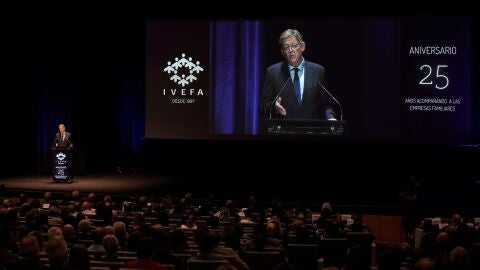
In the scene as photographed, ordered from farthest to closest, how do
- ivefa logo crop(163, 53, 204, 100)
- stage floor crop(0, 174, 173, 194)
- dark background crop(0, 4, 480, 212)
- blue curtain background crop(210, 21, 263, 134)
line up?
ivefa logo crop(163, 53, 204, 100) → dark background crop(0, 4, 480, 212) → blue curtain background crop(210, 21, 263, 134) → stage floor crop(0, 174, 173, 194)

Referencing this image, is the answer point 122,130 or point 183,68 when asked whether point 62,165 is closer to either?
point 122,130

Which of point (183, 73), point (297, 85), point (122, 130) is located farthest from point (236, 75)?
point (122, 130)

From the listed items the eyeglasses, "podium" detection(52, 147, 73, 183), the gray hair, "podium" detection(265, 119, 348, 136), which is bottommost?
"podium" detection(52, 147, 73, 183)

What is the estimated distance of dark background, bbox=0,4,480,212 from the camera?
16.4 metres

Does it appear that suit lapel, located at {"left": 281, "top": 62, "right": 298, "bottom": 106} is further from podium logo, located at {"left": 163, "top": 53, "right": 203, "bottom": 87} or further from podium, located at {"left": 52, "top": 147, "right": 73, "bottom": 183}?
podium, located at {"left": 52, "top": 147, "right": 73, "bottom": 183}

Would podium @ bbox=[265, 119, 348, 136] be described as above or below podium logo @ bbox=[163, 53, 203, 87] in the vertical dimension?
below

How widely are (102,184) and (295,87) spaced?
17.2 feet

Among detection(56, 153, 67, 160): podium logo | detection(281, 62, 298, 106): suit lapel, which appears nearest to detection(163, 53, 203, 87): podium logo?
detection(281, 62, 298, 106): suit lapel

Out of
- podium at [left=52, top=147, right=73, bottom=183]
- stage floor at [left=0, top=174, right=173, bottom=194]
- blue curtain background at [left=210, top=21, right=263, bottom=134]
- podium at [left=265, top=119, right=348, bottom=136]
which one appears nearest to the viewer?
stage floor at [left=0, top=174, right=173, bottom=194]

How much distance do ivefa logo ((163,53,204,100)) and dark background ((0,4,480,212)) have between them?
52.8 inches

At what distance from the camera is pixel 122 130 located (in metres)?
19.0

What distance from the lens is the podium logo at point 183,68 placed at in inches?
653

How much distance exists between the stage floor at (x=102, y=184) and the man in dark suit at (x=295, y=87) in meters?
3.31

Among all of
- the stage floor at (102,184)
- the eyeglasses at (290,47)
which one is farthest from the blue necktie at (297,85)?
the stage floor at (102,184)
